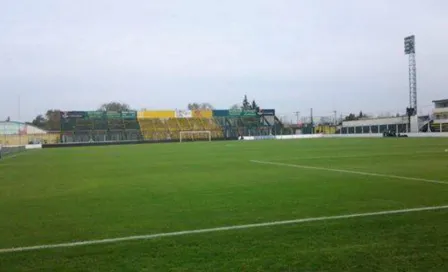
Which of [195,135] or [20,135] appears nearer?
[20,135]

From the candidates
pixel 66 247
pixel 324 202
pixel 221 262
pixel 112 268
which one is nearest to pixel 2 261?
pixel 66 247

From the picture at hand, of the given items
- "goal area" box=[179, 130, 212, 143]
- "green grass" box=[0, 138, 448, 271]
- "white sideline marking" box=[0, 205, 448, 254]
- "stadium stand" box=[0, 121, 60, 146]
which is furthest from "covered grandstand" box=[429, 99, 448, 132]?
"white sideline marking" box=[0, 205, 448, 254]

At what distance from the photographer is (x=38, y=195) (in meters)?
12.2

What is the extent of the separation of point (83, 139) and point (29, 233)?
80779 mm

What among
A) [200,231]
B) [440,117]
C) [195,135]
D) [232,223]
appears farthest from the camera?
[195,135]

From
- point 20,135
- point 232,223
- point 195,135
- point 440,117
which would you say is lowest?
point 232,223

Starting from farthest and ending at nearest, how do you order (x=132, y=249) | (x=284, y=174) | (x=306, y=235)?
(x=284, y=174), (x=306, y=235), (x=132, y=249)

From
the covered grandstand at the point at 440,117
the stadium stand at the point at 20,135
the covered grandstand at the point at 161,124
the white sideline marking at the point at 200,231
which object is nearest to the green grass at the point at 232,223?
the white sideline marking at the point at 200,231

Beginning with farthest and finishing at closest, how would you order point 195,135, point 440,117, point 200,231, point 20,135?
point 195,135, point 440,117, point 20,135, point 200,231

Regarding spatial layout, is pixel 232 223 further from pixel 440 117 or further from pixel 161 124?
pixel 161 124

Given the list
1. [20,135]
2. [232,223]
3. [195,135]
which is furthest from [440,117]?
[232,223]

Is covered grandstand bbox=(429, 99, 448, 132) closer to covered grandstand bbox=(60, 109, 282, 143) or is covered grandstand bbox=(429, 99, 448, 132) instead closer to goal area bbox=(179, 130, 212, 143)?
covered grandstand bbox=(60, 109, 282, 143)

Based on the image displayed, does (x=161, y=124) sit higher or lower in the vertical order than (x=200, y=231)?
higher

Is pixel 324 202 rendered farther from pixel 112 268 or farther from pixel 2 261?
pixel 2 261
